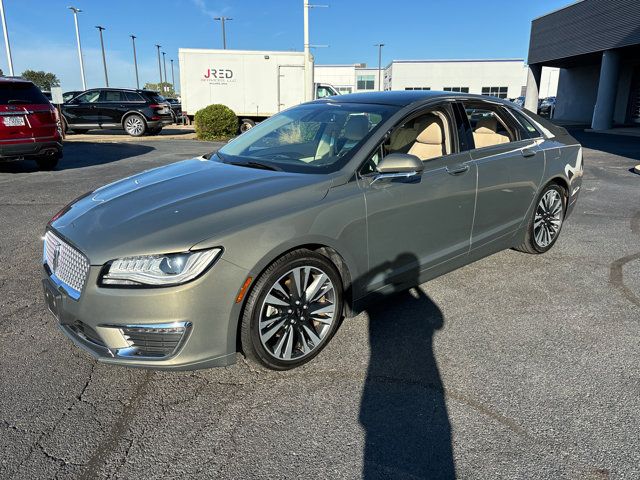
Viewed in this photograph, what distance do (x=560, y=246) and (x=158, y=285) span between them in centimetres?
455

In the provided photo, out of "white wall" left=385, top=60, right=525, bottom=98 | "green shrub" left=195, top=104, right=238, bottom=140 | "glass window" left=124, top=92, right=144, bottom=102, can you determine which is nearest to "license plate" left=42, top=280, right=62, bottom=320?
"green shrub" left=195, top=104, right=238, bottom=140

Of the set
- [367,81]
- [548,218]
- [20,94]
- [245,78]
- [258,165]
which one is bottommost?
[548,218]

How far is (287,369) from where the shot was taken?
2953mm

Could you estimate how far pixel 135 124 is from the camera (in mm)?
19938

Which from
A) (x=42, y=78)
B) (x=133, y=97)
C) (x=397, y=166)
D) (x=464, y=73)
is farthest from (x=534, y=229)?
(x=42, y=78)

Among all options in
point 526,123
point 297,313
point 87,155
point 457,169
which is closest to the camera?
point 297,313

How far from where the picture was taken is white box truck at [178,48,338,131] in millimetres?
19469

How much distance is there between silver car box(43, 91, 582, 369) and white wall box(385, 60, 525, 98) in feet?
205

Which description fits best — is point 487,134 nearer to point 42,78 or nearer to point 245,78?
point 245,78

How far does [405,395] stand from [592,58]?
30.8 meters

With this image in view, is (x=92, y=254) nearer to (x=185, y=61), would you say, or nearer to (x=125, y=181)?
(x=125, y=181)

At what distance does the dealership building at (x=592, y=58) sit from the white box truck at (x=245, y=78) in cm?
1440

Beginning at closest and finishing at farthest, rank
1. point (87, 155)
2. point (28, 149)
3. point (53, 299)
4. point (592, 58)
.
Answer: point (53, 299)
point (28, 149)
point (87, 155)
point (592, 58)

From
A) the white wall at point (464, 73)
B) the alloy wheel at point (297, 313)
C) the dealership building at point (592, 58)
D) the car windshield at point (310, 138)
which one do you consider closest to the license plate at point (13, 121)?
the car windshield at point (310, 138)
